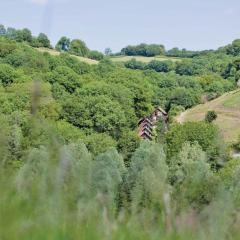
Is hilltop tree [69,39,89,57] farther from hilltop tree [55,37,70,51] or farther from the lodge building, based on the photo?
the lodge building

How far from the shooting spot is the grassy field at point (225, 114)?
77.0 metres

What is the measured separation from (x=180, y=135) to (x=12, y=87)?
107 ft

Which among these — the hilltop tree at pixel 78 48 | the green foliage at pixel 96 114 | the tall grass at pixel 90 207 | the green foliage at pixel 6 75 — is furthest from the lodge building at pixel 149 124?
the hilltop tree at pixel 78 48

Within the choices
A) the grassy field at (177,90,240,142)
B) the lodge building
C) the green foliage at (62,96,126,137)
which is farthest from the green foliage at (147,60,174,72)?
the green foliage at (62,96,126,137)

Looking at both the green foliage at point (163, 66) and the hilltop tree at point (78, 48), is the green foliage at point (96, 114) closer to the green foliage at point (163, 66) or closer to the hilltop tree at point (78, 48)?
the hilltop tree at point (78, 48)

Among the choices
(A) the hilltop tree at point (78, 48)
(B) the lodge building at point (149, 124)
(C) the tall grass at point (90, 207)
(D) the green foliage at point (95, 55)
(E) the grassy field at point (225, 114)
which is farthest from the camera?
(A) the hilltop tree at point (78, 48)

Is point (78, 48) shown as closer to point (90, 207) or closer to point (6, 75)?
point (6, 75)

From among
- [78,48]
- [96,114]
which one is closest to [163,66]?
[78,48]

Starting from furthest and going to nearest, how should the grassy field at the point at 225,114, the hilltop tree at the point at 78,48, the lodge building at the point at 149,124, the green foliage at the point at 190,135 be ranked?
the hilltop tree at the point at 78,48, the grassy field at the point at 225,114, the lodge building at the point at 149,124, the green foliage at the point at 190,135

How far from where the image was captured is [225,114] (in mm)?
87250

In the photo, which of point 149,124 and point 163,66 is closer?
point 149,124

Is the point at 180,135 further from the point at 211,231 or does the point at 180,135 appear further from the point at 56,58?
the point at 56,58

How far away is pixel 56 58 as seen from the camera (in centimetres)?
11450

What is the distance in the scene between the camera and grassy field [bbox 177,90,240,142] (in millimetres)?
77000
